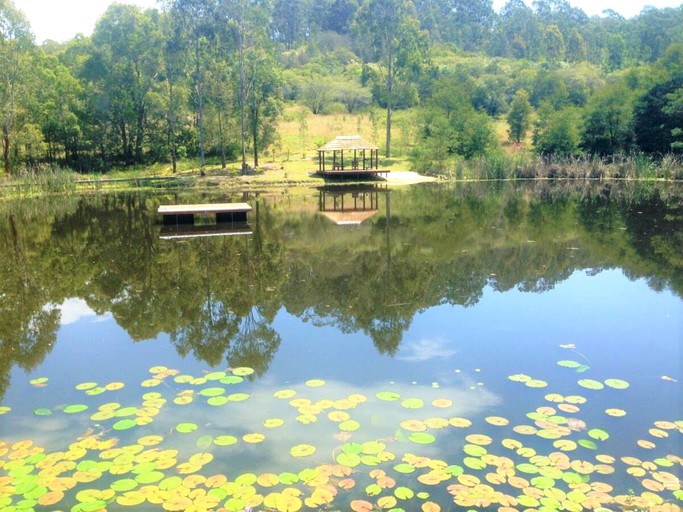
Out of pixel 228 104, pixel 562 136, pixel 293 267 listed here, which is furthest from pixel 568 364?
pixel 562 136

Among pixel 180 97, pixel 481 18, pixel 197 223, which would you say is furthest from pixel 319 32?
pixel 197 223

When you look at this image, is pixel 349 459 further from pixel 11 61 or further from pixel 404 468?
pixel 11 61

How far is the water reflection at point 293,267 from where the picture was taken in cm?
773

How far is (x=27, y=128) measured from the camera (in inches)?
1089

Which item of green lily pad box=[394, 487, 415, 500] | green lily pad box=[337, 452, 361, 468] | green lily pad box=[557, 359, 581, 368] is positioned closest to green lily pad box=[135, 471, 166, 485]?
green lily pad box=[337, 452, 361, 468]

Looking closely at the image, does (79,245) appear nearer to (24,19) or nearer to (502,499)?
(502,499)

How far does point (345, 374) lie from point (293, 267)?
4.89 m

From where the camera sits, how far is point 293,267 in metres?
10.9

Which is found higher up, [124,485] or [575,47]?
[575,47]

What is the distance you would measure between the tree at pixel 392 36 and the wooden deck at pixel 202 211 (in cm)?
2071

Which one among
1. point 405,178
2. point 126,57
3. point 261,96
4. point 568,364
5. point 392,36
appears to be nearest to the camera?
point 568,364

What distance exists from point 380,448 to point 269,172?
27.1 meters

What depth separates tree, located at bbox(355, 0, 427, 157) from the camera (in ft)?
120

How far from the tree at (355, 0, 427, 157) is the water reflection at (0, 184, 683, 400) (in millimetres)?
20461
